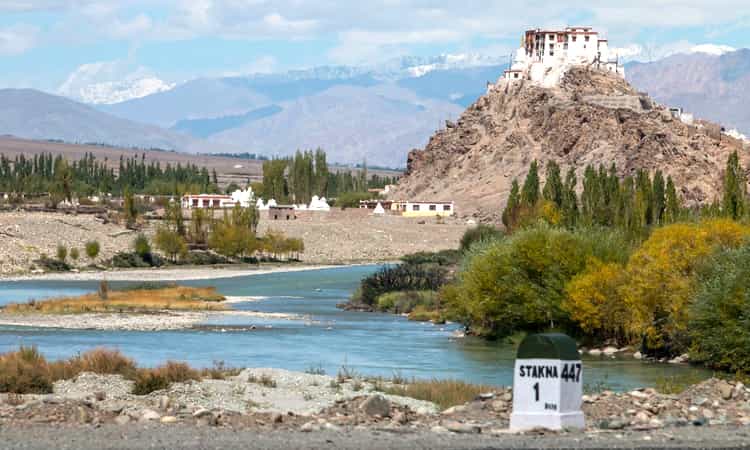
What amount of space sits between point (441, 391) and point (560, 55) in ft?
550

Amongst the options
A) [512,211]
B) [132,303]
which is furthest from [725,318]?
[512,211]

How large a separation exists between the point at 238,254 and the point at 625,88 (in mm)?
77580

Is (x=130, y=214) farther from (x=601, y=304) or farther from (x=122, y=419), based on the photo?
(x=122, y=419)

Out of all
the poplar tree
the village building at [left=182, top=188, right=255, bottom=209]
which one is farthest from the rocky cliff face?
the poplar tree

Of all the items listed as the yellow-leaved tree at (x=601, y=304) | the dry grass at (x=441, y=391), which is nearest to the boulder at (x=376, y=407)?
the dry grass at (x=441, y=391)

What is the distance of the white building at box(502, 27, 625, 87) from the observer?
194m

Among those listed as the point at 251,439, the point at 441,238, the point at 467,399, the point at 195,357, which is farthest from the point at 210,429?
the point at 441,238

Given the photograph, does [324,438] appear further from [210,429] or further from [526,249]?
[526,249]

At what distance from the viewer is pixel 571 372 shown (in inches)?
859

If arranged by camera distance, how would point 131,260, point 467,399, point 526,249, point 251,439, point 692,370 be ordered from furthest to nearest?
1. point 131,260
2. point 526,249
3. point 692,370
4. point 467,399
5. point 251,439

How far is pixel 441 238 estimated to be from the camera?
Answer: 506ft

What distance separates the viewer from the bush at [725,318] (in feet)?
133

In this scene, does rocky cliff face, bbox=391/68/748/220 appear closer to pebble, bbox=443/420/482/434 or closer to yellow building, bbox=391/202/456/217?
yellow building, bbox=391/202/456/217

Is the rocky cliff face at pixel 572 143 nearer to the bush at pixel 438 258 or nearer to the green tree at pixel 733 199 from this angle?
the bush at pixel 438 258
